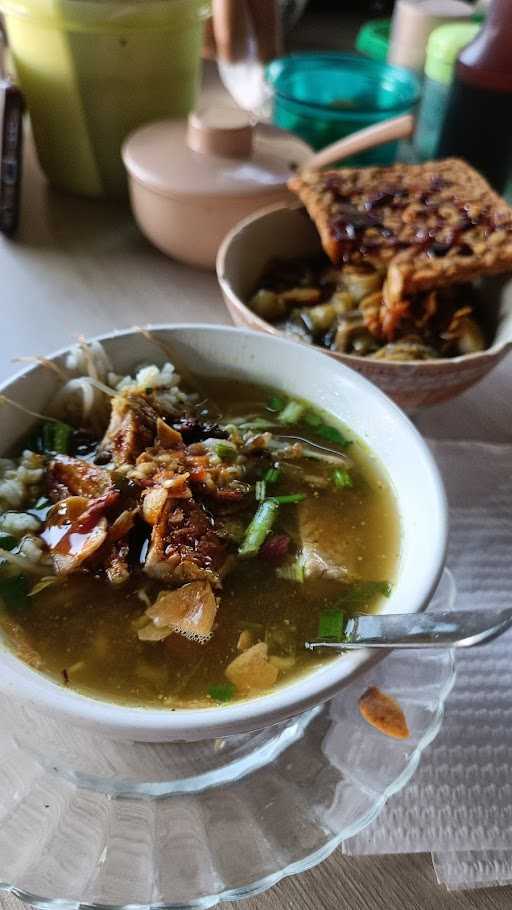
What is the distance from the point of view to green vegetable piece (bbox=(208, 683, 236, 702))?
0.79 metres

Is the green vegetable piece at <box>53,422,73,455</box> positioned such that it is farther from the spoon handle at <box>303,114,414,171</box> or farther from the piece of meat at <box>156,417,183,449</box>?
the spoon handle at <box>303,114,414,171</box>

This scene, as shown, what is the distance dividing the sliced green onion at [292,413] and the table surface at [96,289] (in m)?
0.36

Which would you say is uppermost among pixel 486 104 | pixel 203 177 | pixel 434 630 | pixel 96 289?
pixel 486 104

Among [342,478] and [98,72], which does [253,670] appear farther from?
[98,72]

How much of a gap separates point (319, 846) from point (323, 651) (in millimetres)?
219

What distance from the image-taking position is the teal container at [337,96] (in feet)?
6.00

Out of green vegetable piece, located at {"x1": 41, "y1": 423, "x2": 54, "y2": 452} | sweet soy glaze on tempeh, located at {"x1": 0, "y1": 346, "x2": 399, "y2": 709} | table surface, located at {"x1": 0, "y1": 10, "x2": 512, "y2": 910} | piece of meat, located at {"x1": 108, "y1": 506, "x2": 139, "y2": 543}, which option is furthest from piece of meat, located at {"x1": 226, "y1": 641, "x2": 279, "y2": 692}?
table surface, located at {"x1": 0, "y1": 10, "x2": 512, "y2": 910}

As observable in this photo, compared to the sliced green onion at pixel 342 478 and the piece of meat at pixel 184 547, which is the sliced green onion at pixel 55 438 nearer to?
the piece of meat at pixel 184 547

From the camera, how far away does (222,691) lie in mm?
799

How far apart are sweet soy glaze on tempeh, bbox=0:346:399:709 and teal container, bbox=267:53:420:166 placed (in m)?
1.07

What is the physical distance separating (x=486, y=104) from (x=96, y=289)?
1.03 m

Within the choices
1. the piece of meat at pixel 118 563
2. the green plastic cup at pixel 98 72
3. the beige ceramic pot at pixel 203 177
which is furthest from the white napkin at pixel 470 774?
the green plastic cup at pixel 98 72

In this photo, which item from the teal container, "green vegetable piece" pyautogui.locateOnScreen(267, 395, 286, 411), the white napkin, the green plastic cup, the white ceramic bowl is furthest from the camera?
the teal container

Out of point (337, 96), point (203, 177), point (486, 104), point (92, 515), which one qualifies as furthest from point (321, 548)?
point (337, 96)
